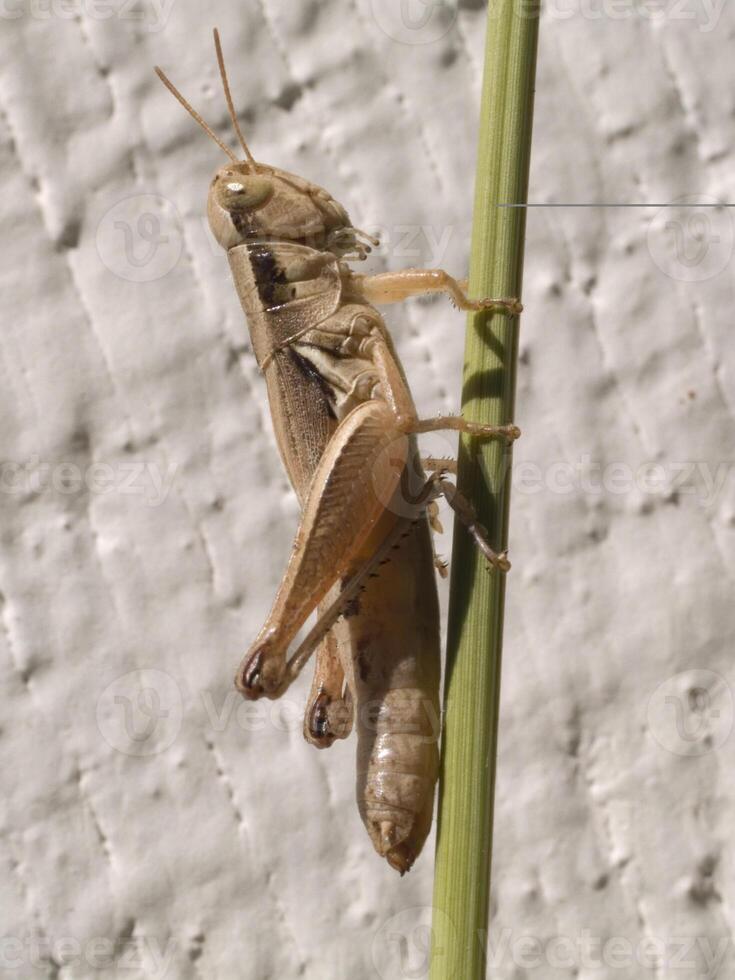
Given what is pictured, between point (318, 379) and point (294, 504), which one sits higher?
point (318, 379)

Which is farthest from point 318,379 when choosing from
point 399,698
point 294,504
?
point 294,504

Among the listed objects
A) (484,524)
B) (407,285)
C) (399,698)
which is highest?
(407,285)

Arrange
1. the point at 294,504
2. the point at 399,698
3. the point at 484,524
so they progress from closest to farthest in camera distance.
→ the point at 484,524, the point at 399,698, the point at 294,504

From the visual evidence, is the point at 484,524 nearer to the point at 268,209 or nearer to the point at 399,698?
the point at 399,698

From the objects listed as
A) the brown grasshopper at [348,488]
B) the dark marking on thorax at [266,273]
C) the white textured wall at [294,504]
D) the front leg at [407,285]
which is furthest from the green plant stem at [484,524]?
the white textured wall at [294,504]

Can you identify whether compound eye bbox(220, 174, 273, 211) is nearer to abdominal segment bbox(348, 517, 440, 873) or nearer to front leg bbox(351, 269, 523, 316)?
front leg bbox(351, 269, 523, 316)

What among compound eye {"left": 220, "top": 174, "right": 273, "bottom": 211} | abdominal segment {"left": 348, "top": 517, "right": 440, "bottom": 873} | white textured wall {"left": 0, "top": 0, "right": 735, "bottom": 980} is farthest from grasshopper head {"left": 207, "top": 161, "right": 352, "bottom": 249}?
white textured wall {"left": 0, "top": 0, "right": 735, "bottom": 980}

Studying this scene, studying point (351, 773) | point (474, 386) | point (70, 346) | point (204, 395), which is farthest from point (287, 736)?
point (474, 386)
